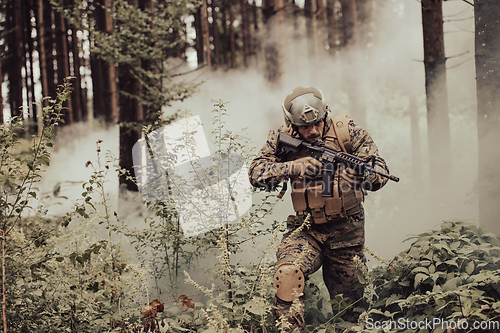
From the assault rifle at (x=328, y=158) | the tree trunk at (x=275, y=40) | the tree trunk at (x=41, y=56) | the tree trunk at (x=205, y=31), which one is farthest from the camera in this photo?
the tree trunk at (x=205, y=31)

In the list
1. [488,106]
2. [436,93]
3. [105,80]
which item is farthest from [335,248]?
[105,80]

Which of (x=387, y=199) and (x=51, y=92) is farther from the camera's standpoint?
(x=51, y=92)

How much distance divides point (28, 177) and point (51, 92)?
12.0 m

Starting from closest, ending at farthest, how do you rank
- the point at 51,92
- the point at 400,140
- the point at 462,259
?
1. the point at 462,259
2. the point at 400,140
3. the point at 51,92

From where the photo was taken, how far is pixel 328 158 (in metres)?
3.00

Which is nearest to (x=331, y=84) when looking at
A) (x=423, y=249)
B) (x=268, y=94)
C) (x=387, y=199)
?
(x=268, y=94)

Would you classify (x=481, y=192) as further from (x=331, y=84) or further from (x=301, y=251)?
(x=331, y=84)

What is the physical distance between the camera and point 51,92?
13312 mm

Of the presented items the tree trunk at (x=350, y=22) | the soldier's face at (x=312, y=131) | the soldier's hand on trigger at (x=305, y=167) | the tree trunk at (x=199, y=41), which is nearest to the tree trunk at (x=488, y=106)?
the soldier's face at (x=312, y=131)

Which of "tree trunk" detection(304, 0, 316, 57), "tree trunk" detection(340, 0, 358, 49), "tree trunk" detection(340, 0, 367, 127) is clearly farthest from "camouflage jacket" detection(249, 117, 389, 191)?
"tree trunk" detection(340, 0, 358, 49)

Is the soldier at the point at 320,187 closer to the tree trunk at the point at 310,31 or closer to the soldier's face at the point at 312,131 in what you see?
the soldier's face at the point at 312,131

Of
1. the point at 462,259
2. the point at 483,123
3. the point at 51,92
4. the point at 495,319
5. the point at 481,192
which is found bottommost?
the point at 495,319

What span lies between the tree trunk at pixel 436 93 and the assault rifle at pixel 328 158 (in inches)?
141

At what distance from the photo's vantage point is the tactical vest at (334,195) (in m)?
3.10
